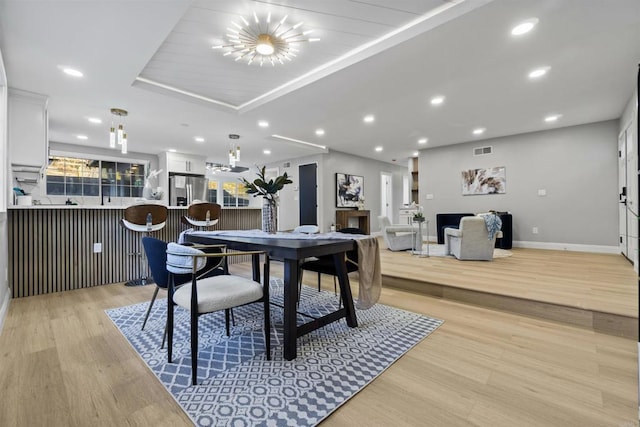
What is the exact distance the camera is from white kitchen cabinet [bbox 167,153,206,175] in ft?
23.5

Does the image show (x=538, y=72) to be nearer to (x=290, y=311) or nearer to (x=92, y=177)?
(x=290, y=311)

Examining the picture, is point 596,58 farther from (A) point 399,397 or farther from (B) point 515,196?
(A) point 399,397

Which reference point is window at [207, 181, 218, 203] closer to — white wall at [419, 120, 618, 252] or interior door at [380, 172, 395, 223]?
interior door at [380, 172, 395, 223]

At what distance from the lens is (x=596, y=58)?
9.89 ft

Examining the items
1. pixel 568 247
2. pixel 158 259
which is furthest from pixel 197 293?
pixel 568 247

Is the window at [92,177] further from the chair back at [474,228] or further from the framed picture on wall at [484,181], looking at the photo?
the framed picture on wall at [484,181]

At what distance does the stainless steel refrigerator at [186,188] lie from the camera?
7.10 metres

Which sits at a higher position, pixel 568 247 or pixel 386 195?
pixel 386 195

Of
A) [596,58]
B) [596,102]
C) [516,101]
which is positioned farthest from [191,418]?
[596,102]

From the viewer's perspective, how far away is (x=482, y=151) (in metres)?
6.52

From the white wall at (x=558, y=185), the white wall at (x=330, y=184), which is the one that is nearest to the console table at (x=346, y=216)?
the white wall at (x=330, y=184)

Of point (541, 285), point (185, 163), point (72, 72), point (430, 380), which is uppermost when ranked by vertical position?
point (72, 72)

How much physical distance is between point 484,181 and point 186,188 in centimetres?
743

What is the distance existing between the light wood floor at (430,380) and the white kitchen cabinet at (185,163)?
534 centimetres
